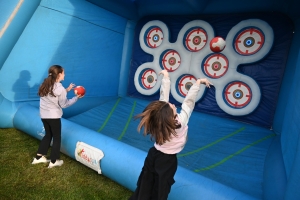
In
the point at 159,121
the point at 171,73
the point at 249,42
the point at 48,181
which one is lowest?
the point at 48,181

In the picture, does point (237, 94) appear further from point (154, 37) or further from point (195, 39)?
point (154, 37)

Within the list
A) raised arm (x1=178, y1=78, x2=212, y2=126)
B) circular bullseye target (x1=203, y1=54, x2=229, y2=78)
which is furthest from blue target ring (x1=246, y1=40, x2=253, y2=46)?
raised arm (x1=178, y1=78, x2=212, y2=126)

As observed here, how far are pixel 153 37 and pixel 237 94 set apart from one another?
1.78 meters

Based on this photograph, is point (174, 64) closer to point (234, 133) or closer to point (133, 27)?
point (133, 27)

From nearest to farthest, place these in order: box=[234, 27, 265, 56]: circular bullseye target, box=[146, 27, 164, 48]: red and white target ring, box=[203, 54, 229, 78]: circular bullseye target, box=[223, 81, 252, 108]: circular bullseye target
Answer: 1. box=[234, 27, 265, 56]: circular bullseye target
2. box=[223, 81, 252, 108]: circular bullseye target
3. box=[203, 54, 229, 78]: circular bullseye target
4. box=[146, 27, 164, 48]: red and white target ring

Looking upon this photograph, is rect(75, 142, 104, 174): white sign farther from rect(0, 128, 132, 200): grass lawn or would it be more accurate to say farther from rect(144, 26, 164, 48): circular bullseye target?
rect(144, 26, 164, 48): circular bullseye target

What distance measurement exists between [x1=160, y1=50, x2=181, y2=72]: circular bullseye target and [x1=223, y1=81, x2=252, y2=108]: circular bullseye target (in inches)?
37.1

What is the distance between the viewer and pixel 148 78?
416 cm

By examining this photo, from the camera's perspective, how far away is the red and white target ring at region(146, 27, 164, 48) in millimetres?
3981

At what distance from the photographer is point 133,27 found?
4.31 m

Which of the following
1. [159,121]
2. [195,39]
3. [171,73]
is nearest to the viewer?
[159,121]

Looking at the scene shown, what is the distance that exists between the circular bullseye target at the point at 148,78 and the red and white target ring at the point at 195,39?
0.79 metres

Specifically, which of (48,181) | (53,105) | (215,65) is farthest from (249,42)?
(48,181)

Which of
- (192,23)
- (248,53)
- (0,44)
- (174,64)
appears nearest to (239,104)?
(248,53)
